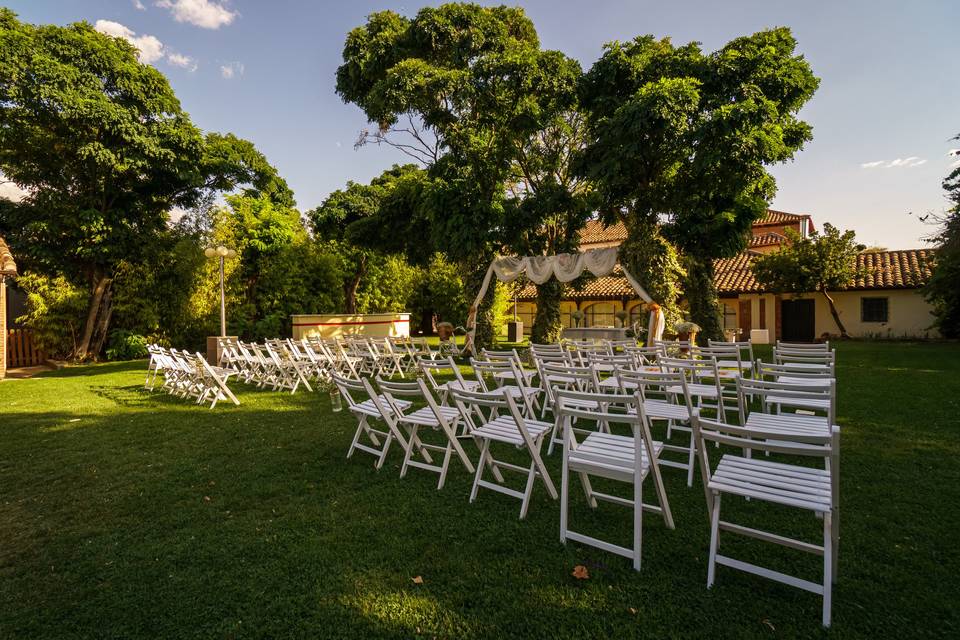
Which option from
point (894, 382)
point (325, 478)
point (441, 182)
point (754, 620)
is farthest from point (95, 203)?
point (894, 382)

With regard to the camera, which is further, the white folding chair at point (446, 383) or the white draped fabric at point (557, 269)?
the white draped fabric at point (557, 269)

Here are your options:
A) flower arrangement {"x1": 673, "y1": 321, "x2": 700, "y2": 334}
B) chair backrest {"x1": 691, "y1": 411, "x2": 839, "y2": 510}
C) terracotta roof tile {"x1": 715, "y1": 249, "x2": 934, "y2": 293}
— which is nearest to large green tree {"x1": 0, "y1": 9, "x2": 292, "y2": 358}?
flower arrangement {"x1": 673, "y1": 321, "x2": 700, "y2": 334}

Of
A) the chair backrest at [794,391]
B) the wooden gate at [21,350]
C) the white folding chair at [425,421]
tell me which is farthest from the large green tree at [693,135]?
the wooden gate at [21,350]

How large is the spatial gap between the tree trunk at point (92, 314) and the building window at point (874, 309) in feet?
97.9

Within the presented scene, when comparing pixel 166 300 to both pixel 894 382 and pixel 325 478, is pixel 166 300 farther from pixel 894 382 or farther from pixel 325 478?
pixel 894 382

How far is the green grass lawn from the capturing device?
2.27 meters

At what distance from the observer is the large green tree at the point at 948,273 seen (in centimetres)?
1496

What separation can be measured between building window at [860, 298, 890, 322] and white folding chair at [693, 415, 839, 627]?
74.7ft

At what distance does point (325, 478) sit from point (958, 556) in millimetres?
4460

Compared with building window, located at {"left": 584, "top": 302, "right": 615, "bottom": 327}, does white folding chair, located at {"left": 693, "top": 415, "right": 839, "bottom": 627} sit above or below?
below

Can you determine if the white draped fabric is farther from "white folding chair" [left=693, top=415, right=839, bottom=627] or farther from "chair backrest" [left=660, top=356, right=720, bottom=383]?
"white folding chair" [left=693, top=415, right=839, bottom=627]

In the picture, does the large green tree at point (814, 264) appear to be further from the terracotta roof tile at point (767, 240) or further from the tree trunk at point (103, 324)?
the tree trunk at point (103, 324)

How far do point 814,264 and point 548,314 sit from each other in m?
11.2

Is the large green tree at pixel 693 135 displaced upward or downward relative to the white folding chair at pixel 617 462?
upward
